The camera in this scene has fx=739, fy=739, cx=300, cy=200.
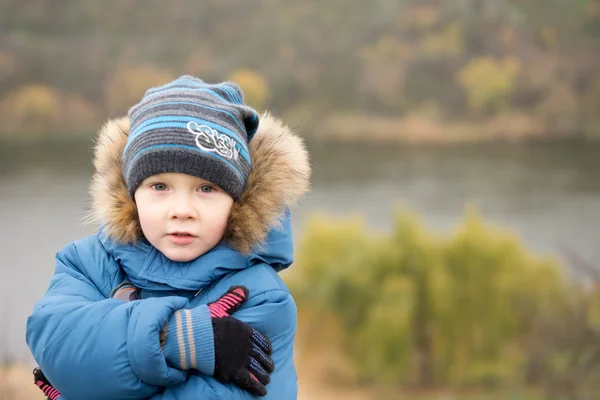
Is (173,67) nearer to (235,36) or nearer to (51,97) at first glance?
(235,36)

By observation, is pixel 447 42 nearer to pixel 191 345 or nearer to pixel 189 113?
pixel 189 113

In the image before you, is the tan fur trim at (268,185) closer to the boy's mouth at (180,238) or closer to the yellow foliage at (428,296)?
the boy's mouth at (180,238)

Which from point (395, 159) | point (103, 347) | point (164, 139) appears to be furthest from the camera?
point (395, 159)

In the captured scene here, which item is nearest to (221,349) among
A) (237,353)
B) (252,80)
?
(237,353)

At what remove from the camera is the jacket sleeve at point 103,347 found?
110 centimetres

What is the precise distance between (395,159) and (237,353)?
5090 mm

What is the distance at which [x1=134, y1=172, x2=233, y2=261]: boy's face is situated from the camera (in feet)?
3.98

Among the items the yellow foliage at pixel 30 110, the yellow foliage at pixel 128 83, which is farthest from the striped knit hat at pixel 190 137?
the yellow foliage at pixel 30 110

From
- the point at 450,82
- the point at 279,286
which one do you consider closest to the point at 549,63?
the point at 450,82

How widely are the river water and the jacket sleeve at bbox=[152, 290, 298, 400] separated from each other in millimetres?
4136

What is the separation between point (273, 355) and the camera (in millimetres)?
1242

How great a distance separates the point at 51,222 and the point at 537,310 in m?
3.66

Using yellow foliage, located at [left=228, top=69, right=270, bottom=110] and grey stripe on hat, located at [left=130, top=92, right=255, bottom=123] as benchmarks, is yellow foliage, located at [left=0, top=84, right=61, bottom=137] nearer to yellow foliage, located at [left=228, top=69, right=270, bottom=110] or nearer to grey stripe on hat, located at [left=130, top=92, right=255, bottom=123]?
yellow foliage, located at [left=228, top=69, right=270, bottom=110]

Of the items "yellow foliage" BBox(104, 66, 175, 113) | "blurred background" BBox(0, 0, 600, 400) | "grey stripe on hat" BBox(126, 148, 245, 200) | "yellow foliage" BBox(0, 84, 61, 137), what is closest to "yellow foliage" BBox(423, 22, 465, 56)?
"blurred background" BBox(0, 0, 600, 400)
